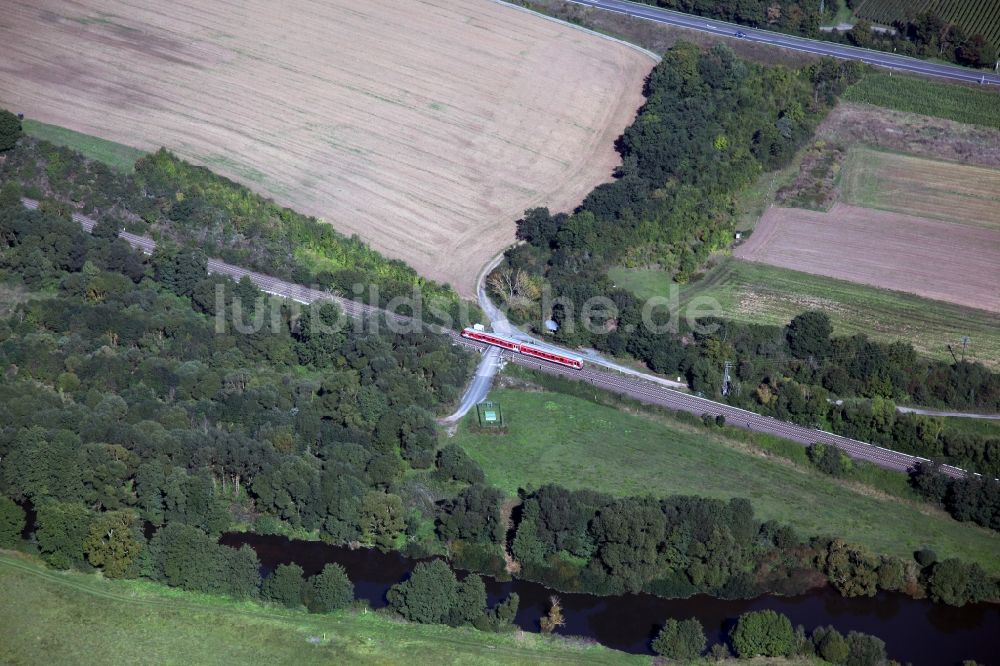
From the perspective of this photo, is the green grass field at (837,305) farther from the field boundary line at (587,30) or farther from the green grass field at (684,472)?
the field boundary line at (587,30)

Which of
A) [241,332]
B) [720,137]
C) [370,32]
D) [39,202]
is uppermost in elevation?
[370,32]

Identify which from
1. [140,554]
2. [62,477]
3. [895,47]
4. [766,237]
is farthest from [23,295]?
[895,47]

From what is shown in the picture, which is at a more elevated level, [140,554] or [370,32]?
[370,32]

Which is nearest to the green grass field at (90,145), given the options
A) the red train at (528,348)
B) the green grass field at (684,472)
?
the red train at (528,348)

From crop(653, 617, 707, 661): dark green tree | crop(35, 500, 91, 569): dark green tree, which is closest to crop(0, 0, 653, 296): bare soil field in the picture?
crop(35, 500, 91, 569): dark green tree

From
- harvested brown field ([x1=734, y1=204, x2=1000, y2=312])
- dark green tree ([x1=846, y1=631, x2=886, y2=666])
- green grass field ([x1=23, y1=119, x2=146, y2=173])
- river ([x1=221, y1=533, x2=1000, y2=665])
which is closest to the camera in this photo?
dark green tree ([x1=846, y1=631, x2=886, y2=666])

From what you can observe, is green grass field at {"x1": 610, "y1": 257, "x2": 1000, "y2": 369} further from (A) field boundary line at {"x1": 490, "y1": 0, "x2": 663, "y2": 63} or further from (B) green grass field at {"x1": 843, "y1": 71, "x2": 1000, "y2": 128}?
(A) field boundary line at {"x1": 490, "y1": 0, "x2": 663, "y2": 63}

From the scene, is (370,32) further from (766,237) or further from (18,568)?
(18,568)
